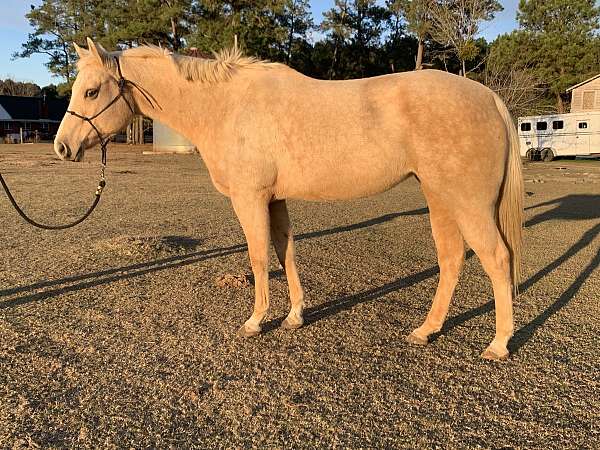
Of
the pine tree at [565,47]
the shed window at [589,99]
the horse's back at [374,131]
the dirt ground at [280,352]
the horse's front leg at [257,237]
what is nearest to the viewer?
the dirt ground at [280,352]

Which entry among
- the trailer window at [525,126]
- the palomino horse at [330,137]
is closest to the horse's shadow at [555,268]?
the palomino horse at [330,137]

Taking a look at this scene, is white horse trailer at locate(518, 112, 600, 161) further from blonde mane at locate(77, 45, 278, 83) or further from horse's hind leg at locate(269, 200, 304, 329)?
blonde mane at locate(77, 45, 278, 83)

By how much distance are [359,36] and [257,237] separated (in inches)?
1495

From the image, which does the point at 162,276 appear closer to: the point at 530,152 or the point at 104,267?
the point at 104,267

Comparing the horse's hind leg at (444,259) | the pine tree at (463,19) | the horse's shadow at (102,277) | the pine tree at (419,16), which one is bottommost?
the horse's shadow at (102,277)

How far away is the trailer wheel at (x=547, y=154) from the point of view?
28555mm

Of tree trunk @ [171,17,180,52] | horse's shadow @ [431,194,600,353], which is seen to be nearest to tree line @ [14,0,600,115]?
tree trunk @ [171,17,180,52]

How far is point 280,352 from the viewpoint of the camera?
3342 millimetres

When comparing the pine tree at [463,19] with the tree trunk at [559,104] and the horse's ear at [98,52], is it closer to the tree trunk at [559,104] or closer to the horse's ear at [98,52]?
the tree trunk at [559,104]

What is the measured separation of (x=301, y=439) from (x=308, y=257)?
3.82 metres

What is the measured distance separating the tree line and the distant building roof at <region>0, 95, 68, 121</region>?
22.1 metres

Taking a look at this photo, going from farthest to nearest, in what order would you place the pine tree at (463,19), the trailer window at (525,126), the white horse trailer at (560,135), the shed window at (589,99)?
the shed window at (589,99) < the trailer window at (525,126) < the white horse trailer at (560,135) < the pine tree at (463,19)

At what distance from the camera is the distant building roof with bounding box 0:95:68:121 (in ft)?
188

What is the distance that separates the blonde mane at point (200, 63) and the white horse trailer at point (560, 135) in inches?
1150
